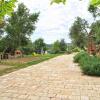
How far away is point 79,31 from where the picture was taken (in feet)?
153

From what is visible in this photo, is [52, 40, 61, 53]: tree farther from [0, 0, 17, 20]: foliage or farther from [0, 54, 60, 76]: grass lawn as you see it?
[0, 0, 17, 20]: foliage

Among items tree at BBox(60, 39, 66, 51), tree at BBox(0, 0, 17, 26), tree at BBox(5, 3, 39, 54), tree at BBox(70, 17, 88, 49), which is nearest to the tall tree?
tree at BBox(60, 39, 66, 51)

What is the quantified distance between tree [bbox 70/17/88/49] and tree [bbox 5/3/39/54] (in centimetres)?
1130

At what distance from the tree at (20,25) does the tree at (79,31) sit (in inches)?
445

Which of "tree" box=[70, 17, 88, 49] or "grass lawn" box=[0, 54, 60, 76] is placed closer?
"grass lawn" box=[0, 54, 60, 76]

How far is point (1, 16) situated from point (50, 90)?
25.7 feet

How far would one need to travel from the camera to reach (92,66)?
48.4ft

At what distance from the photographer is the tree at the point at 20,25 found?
3460 centimetres

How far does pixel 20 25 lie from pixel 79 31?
14.5 m

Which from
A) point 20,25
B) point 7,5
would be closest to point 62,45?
point 20,25

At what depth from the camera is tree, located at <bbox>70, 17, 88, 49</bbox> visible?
149ft

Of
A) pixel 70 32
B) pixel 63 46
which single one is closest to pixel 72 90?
pixel 70 32

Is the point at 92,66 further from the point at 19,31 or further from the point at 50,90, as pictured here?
the point at 19,31

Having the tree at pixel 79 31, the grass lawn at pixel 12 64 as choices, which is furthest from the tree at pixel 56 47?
the grass lawn at pixel 12 64
